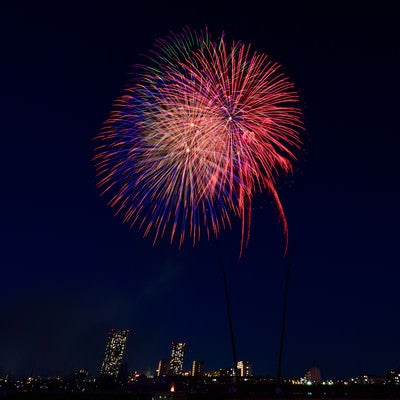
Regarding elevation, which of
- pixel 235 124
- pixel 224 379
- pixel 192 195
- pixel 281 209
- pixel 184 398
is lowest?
pixel 184 398

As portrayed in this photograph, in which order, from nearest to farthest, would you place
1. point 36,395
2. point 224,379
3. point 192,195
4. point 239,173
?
point 192,195 < point 239,173 < point 36,395 < point 224,379

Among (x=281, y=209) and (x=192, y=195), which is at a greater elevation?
(x=281, y=209)

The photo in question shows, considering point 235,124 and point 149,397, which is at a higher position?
point 235,124

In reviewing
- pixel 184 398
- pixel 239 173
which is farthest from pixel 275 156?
pixel 184 398

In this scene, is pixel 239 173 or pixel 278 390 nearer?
pixel 239 173

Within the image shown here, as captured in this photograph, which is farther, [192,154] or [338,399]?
[338,399]

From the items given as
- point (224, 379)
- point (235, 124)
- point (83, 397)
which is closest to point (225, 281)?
point (235, 124)

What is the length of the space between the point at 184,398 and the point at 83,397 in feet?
57.2

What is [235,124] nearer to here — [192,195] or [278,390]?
[192,195]

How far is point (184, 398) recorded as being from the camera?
38406mm

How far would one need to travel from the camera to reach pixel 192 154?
22609mm

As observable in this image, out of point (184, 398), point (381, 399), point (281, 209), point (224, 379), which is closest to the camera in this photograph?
point (281, 209)

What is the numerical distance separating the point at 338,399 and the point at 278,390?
544cm

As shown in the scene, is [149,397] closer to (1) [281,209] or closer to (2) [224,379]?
(1) [281,209]
